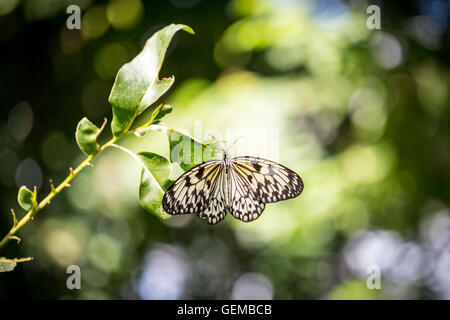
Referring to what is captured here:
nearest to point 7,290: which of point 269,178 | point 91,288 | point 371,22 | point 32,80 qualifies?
point 91,288

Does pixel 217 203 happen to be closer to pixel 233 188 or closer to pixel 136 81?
pixel 233 188

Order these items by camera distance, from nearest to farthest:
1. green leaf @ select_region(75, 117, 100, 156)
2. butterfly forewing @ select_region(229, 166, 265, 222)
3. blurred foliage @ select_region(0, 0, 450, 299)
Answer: green leaf @ select_region(75, 117, 100, 156)
butterfly forewing @ select_region(229, 166, 265, 222)
blurred foliage @ select_region(0, 0, 450, 299)

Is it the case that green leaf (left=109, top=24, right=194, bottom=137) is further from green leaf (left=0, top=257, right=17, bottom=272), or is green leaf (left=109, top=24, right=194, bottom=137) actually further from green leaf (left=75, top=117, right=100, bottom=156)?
green leaf (left=0, top=257, right=17, bottom=272)

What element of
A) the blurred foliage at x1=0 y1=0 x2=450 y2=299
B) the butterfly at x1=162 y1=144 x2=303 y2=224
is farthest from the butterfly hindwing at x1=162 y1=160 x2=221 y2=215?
the blurred foliage at x1=0 y1=0 x2=450 y2=299

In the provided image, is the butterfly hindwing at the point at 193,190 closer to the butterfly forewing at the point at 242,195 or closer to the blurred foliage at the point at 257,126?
the butterfly forewing at the point at 242,195

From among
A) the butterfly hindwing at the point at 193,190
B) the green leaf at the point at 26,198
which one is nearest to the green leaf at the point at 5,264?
the green leaf at the point at 26,198

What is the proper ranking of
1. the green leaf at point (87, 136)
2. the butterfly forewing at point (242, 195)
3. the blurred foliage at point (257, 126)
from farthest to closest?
the blurred foliage at point (257, 126)
the butterfly forewing at point (242, 195)
the green leaf at point (87, 136)

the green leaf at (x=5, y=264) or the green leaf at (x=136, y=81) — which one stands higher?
the green leaf at (x=136, y=81)

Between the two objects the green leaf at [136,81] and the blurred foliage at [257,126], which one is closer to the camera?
the green leaf at [136,81]
